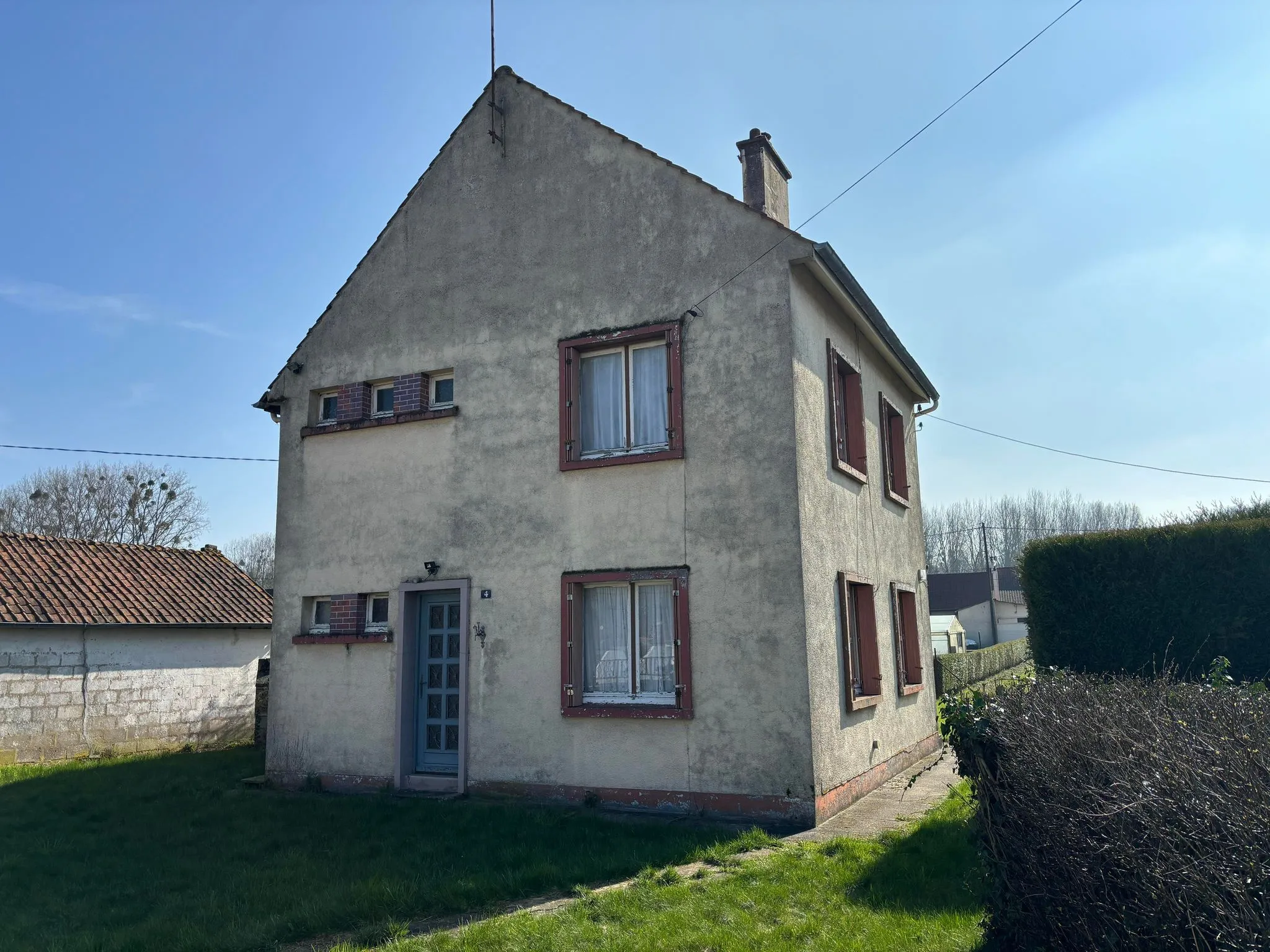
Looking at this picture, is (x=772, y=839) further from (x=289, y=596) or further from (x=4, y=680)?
(x=4, y=680)

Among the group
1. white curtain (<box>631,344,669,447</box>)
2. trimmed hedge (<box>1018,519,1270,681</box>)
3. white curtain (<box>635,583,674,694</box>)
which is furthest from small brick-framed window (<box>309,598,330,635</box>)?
trimmed hedge (<box>1018,519,1270,681</box>)

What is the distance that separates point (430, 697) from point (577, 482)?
11.4ft

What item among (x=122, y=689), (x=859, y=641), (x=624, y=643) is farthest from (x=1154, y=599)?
(x=122, y=689)

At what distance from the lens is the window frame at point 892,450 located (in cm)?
1355

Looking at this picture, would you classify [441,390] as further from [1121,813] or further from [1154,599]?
[1121,813]

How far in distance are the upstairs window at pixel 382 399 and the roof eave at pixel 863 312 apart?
595 centimetres

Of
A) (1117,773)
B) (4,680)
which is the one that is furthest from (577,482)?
(4,680)

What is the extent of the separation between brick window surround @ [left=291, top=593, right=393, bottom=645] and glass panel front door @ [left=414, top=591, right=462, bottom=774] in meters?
0.62

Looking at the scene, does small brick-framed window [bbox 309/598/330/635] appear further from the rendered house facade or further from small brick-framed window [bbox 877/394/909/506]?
small brick-framed window [bbox 877/394/909/506]

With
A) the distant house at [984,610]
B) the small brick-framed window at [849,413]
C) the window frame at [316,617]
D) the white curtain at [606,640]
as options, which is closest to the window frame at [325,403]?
the window frame at [316,617]

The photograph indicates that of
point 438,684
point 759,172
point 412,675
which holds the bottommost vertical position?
point 438,684

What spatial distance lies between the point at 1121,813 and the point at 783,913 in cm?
293

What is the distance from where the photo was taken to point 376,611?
12242 millimetres

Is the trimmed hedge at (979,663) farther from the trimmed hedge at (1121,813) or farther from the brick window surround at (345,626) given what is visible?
the trimmed hedge at (1121,813)
